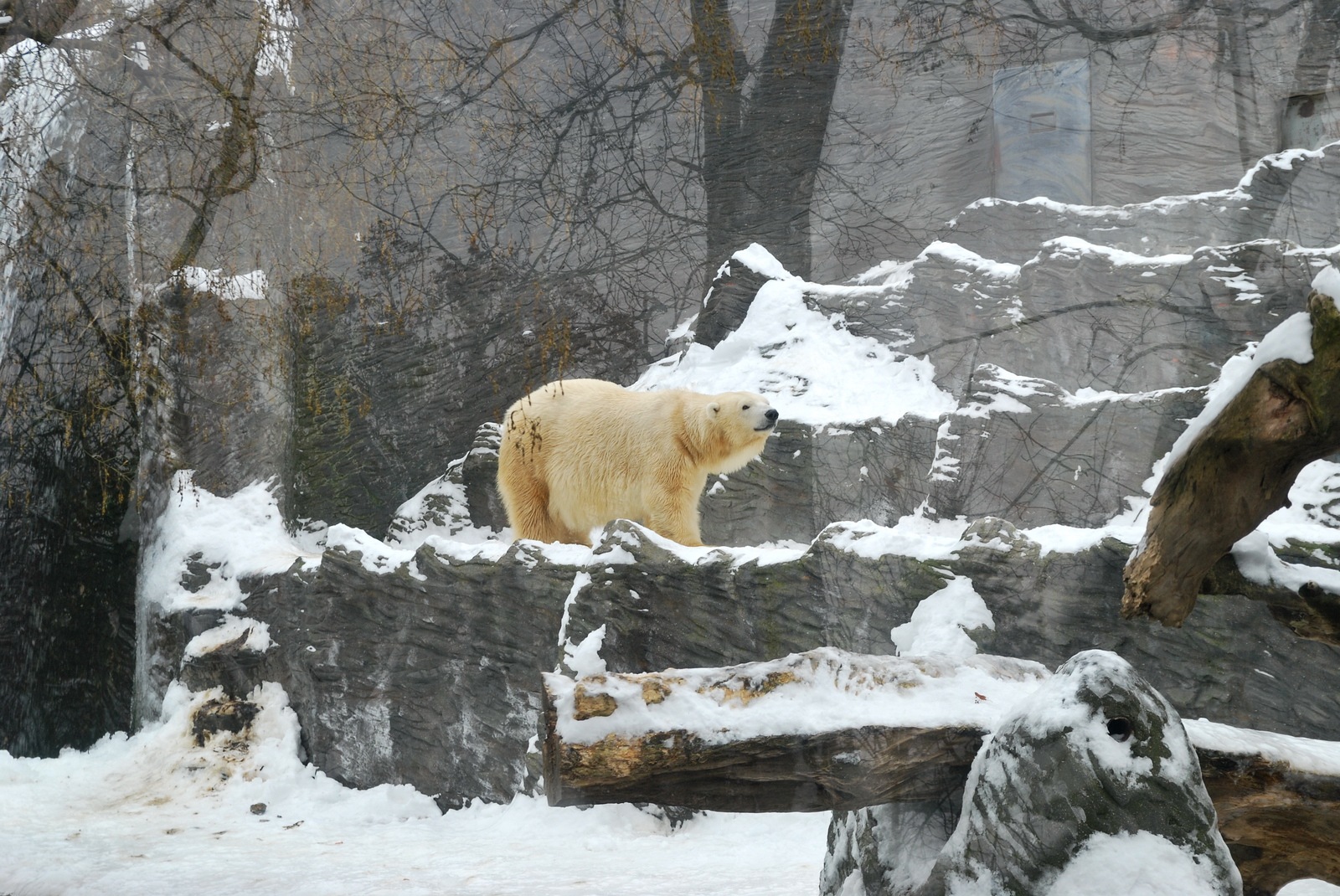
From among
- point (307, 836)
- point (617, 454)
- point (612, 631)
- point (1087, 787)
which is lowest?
point (307, 836)

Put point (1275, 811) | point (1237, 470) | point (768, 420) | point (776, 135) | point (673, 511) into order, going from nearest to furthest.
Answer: point (1237, 470) < point (1275, 811) < point (768, 420) < point (673, 511) < point (776, 135)

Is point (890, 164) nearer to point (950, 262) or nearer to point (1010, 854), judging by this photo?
point (950, 262)

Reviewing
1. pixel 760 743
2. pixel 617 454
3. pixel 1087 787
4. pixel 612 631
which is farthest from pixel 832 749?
pixel 617 454

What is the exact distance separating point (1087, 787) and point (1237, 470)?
61 centimetres

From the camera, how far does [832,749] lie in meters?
2.11

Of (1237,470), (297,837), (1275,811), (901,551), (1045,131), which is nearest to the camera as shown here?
(1237,470)

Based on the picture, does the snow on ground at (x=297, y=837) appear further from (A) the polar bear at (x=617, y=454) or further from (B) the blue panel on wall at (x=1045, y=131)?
(B) the blue panel on wall at (x=1045, y=131)

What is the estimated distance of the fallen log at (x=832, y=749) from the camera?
1.98 meters

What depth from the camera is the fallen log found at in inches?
78.1

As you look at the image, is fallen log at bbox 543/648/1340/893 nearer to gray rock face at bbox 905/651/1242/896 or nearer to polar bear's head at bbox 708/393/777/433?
gray rock face at bbox 905/651/1242/896

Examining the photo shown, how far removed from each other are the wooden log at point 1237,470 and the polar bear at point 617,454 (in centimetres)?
392

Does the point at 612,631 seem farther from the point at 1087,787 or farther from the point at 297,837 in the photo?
the point at 1087,787

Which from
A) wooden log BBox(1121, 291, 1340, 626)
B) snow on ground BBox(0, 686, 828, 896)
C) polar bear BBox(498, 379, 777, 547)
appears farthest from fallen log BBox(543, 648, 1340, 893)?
polar bear BBox(498, 379, 777, 547)

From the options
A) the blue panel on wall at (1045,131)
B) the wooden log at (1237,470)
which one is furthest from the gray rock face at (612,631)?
the blue panel on wall at (1045,131)
